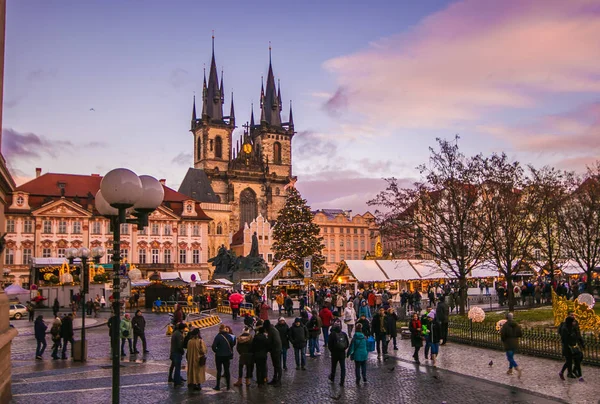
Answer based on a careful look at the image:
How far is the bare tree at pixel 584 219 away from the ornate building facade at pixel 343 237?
71.4 metres

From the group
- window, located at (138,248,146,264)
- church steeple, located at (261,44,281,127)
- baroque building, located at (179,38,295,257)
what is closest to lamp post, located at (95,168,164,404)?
window, located at (138,248,146,264)

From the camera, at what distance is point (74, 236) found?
6644 centimetres

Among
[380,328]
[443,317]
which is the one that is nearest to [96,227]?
[443,317]

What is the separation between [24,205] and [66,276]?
29.7m

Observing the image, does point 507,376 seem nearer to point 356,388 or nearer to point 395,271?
point 356,388

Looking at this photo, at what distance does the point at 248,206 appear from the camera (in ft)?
369

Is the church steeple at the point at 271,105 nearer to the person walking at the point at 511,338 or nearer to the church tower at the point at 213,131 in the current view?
the church tower at the point at 213,131

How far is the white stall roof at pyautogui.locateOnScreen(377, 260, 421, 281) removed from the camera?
4166cm

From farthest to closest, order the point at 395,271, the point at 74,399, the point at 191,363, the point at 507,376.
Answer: the point at 395,271 → the point at 507,376 → the point at 191,363 → the point at 74,399

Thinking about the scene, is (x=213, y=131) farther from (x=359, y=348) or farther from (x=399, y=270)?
(x=359, y=348)

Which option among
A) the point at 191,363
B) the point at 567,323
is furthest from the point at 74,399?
the point at 567,323

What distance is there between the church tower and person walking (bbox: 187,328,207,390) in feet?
325

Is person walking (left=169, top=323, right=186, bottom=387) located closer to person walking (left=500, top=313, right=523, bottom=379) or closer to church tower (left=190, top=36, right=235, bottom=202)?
person walking (left=500, top=313, right=523, bottom=379)

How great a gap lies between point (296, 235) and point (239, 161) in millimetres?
57390
